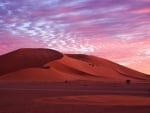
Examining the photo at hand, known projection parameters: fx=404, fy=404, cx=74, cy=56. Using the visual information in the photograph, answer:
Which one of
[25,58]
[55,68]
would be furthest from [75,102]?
[25,58]

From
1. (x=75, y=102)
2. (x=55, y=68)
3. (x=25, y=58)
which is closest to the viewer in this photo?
(x=75, y=102)

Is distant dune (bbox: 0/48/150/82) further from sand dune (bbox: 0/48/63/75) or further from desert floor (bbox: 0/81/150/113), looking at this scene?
desert floor (bbox: 0/81/150/113)

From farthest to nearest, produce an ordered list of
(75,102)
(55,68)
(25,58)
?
1. (25,58)
2. (55,68)
3. (75,102)

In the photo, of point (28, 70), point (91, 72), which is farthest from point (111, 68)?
point (28, 70)

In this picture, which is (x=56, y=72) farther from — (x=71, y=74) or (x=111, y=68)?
(x=111, y=68)

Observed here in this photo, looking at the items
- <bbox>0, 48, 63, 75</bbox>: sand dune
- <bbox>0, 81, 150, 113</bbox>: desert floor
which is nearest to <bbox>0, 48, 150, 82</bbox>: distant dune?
<bbox>0, 48, 63, 75</bbox>: sand dune

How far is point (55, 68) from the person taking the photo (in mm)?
113000

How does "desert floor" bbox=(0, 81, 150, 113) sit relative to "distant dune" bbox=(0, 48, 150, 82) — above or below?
below

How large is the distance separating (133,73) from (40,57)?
108 ft

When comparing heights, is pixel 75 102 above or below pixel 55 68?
below

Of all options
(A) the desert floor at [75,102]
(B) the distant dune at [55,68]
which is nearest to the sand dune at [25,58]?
(B) the distant dune at [55,68]

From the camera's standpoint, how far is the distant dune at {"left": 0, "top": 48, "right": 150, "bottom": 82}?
10269 cm

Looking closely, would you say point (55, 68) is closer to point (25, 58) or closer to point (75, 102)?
point (25, 58)

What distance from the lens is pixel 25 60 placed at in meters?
124
